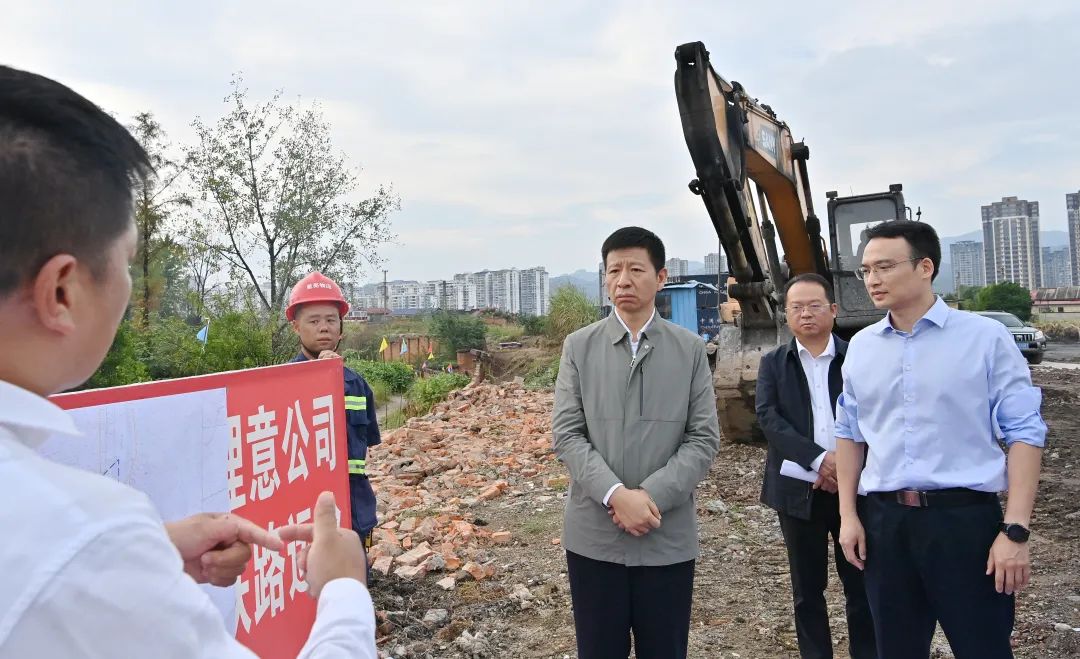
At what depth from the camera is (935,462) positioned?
242 centimetres

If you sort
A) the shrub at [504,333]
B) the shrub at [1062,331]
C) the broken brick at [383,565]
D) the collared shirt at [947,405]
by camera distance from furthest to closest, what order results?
the shrub at [1062,331] < the shrub at [504,333] < the broken brick at [383,565] < the collared shirt at [947,405]

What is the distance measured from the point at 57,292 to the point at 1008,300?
34.8m

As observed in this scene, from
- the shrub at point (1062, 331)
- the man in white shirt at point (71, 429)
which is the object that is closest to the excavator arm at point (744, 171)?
the man in white shirt at point (71, 429)

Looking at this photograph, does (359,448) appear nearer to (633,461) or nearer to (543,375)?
(633,461)

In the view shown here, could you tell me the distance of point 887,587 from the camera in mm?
2512

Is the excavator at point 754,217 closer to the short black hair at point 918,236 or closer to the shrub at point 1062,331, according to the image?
the short black hair at point 918,236

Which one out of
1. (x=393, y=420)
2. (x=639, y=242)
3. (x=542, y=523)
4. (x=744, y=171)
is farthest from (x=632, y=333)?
(x=393, y=420)

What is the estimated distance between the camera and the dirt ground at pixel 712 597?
3.64 m

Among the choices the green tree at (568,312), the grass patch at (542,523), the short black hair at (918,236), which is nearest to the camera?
the short black hair at (918,236)

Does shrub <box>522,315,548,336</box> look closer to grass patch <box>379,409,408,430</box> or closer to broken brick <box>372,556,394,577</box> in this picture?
grass patch <box>379,409,408,430</box>

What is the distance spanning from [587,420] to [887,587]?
118 centimetres

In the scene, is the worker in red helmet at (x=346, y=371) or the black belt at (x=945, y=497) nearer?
the black belt at (x=945, y=497)

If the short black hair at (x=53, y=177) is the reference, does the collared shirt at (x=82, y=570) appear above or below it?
below

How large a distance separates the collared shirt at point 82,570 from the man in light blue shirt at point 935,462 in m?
2.30
